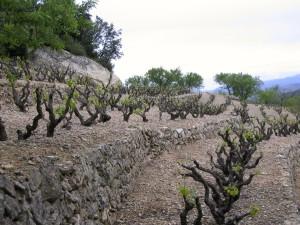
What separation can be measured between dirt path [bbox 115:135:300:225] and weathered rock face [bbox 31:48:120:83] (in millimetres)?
24082

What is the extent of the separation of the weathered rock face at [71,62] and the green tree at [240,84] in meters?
47.7

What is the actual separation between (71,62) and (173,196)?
31066mm

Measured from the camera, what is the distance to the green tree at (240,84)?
90.3 metres

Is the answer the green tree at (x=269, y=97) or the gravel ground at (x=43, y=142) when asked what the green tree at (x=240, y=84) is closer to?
the green tree at (x=269, y=97)

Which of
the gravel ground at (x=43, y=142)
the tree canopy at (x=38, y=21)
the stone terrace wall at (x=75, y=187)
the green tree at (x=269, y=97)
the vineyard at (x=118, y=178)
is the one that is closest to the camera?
the stone terrace wall at (x=75, y=187)

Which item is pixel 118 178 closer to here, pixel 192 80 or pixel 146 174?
pixel 146 174

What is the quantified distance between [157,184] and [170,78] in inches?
2566

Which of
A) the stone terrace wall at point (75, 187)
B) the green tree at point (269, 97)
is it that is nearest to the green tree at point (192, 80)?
the green tree at point (269, 97)

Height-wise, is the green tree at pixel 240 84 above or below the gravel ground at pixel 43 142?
above

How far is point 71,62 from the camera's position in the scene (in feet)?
139

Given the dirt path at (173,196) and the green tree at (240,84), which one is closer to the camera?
the dirt path at (173,196)

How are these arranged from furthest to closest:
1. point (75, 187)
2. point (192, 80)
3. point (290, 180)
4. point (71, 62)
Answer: point (192, 80)
point (71, 62)
point (290, 180)
point (75, 187)

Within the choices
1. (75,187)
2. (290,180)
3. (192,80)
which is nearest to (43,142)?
(75,187)

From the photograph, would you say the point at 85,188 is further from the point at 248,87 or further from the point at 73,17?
the point at 248,87
